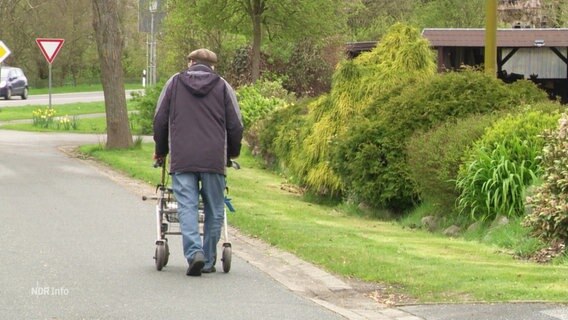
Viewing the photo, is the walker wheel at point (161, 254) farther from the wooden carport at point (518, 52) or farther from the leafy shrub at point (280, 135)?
the wooden carport at point (518, 52)

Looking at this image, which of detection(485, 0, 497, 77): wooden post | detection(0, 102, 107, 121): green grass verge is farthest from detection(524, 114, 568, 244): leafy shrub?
detection(0, 102, 107, 121): green grass verge

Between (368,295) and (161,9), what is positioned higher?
(161,9)

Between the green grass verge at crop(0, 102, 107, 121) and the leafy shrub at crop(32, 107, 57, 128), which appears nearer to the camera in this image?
the leafy shrub at crop(32, 107, 57, 128)

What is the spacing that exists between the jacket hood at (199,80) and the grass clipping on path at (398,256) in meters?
2.14

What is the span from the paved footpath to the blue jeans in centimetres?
35

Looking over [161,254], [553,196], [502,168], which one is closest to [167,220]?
[161,254]

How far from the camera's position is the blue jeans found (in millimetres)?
10602

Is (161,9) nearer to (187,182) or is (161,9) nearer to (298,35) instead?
(298,35)

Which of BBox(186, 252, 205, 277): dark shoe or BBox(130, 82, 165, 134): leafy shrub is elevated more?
BBox(130, 82, 165, 134): leafy shrub

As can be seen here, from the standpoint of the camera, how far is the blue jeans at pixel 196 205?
1060 cm

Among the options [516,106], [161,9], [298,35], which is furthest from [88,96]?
[516,106]

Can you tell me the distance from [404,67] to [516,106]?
3367 mm

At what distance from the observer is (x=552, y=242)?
12.3 metres

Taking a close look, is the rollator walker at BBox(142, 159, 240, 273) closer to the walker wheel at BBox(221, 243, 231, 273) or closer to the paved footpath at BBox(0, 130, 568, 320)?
the walker wheel at BBox(221, 243, 231, 273)
